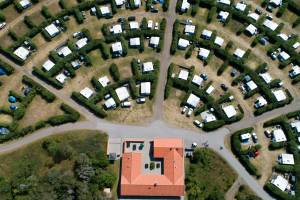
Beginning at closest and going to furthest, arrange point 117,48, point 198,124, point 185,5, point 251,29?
1. point 198,124
2. point 117,48
3. point 251,29
4. point 185,5

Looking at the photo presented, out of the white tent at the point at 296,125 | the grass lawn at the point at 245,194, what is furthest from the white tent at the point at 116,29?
the grass lawn at the point at 245,194

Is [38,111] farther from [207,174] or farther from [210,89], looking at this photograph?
[207,174]

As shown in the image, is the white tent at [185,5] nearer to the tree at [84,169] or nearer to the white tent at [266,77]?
the white tent at [266,77]

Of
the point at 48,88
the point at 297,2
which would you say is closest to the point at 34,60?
the point at 48,88

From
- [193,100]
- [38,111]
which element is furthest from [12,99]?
[193,100]

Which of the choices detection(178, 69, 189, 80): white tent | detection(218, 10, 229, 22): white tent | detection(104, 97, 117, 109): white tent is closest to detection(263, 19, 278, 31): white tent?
detection(218, 10, 229, 22): white tent

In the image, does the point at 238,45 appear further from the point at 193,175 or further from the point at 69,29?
the point at 69,29

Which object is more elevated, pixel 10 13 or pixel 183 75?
pixel 10 13
